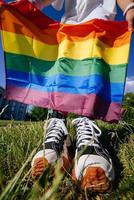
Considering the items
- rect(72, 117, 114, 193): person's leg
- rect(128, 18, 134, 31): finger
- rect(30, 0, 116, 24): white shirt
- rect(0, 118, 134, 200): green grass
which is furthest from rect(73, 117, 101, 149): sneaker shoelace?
rect(30, 0, 116, 24): white shirt

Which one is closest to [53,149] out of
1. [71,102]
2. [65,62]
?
[71,102]

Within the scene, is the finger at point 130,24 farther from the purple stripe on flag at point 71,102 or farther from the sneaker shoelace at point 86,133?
the sneaker shoelace at point 86,133

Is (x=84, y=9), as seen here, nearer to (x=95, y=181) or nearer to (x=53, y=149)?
(x=53, y=149)

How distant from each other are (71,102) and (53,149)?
571 mm

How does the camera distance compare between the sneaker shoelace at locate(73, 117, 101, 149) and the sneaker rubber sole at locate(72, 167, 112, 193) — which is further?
the sneaker shoelace at locate(73, 117, 101, 149)

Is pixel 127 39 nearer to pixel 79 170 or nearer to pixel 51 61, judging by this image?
pixel 51 61

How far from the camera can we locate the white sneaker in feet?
4.62

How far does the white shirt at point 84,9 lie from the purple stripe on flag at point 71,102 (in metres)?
0.74

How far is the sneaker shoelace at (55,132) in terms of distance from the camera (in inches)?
70.0

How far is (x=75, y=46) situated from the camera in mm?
2305

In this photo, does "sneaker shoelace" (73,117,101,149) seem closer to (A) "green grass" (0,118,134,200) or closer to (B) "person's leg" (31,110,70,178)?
(B) "person's leg" (31,110,70,178)

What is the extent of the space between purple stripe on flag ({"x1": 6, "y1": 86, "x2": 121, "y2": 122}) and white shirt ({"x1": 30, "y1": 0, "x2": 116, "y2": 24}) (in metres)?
0.74

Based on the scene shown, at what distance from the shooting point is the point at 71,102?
2.13 meters

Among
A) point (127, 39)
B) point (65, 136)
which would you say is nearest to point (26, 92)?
point (65, 136)
